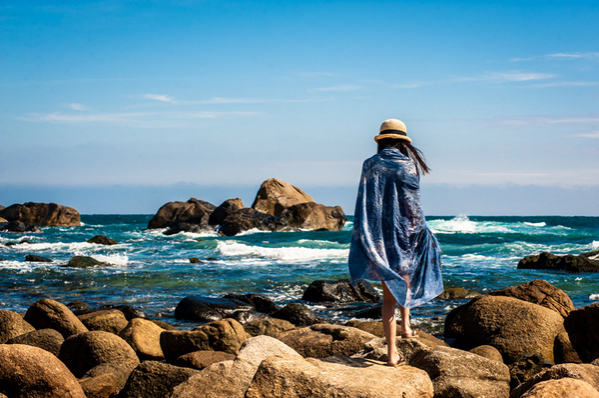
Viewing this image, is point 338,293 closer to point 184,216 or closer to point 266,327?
point 266,327

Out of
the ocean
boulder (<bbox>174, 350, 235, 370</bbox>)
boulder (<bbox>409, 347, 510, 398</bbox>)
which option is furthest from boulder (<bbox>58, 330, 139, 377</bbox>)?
the ocean

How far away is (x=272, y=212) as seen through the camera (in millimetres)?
49188

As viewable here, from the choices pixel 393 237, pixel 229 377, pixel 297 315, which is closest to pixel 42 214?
pixel 297 315

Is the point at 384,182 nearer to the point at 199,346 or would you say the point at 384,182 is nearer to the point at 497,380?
the point at 497,380

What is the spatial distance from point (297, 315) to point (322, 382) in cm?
640

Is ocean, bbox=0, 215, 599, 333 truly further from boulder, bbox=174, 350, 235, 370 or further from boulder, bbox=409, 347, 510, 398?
boulder, bbox=409, 347, 510, 398

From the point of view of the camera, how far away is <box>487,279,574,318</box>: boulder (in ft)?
27.7

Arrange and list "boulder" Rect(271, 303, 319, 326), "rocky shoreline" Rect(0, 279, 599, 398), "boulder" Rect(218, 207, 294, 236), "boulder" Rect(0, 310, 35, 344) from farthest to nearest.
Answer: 1. "boulder" Rect(218, 207, 294, 236)
2. "boulder" Rect(271, 303, 319, 326)
3. "boulder" Rect(0, 310, 35, 344)
4. "rocky shoreline" Rect(0, 279, 599, 398)

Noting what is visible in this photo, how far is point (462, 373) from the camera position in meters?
5.23

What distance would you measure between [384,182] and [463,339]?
377 cm

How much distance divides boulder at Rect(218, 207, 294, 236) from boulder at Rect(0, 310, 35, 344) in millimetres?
33990

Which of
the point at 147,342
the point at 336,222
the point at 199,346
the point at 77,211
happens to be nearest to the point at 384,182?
the point at 199,346

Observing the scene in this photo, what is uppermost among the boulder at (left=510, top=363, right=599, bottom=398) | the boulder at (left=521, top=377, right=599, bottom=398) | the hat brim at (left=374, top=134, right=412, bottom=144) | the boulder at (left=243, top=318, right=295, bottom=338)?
the hat brim at (left=374, top=134, right=412, bottom=144)

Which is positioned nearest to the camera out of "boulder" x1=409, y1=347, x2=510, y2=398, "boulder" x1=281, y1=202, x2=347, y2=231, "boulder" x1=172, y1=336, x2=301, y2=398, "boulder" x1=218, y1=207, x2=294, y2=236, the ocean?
"boulder" x1=172, y1=336, x2=301, y2=398
